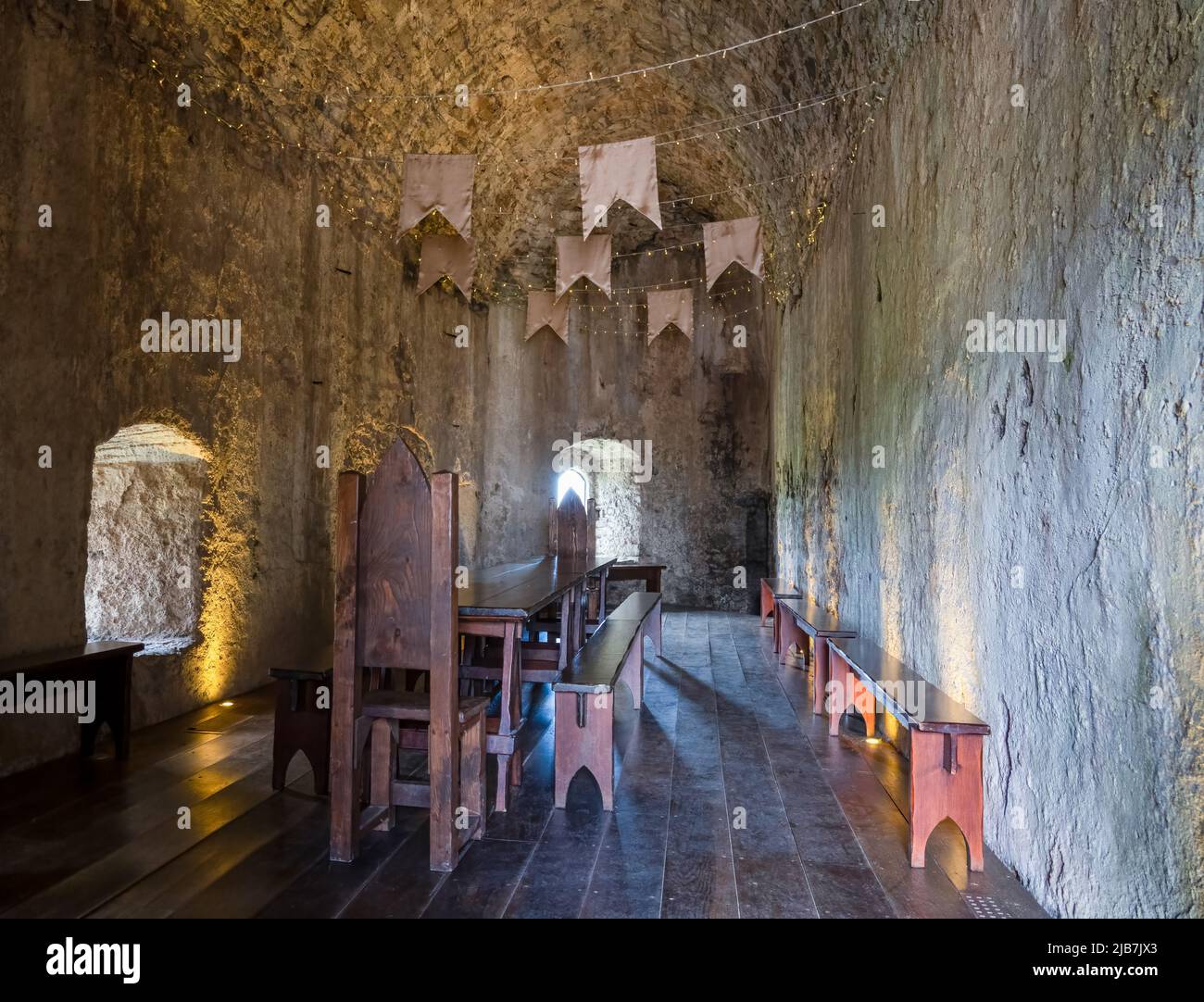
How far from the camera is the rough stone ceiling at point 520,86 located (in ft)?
18.1

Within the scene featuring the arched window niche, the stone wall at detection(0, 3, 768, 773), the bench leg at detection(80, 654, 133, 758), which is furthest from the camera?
the arched window niche

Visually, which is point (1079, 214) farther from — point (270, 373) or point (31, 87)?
point (270, 373)

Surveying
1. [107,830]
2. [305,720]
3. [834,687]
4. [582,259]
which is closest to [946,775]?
[834,687]

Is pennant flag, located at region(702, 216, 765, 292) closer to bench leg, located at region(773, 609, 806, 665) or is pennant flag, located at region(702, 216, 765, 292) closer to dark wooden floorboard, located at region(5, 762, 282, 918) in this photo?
bench leg, located at region(773, 609, 806, 665)

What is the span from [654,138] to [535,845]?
6.78 meters

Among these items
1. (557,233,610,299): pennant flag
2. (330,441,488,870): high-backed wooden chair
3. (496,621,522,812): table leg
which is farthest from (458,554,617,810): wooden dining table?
(557,233,610,299): pennant flag

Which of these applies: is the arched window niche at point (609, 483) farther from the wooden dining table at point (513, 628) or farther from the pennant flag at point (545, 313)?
the wooden dining table at point (513, 628)

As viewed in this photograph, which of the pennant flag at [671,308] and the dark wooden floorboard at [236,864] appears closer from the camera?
the dark wooden floorboard at [236,864]

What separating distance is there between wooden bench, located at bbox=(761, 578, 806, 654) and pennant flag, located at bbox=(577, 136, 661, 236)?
4134 mm

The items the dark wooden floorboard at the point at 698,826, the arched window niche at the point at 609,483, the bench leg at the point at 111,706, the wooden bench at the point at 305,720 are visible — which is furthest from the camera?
the arched window niche at the point at 609,483

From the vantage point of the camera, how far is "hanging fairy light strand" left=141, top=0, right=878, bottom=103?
227 inches

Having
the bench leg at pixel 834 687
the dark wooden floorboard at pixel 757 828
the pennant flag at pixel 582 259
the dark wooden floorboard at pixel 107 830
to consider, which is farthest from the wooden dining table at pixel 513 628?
the pennant flag at pixel 582 259

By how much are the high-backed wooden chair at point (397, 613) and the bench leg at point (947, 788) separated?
1830mm
